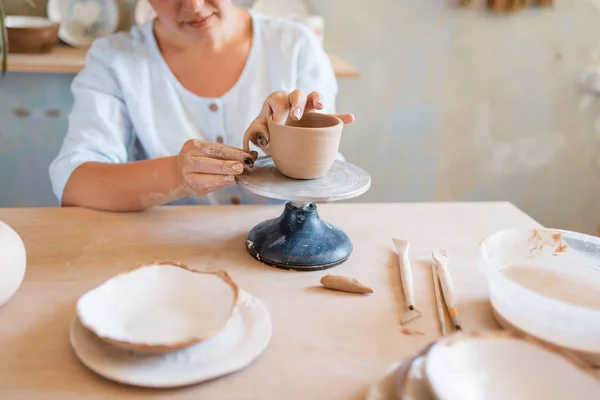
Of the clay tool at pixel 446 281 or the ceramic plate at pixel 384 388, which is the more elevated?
the ceramic plate at pixel 384 388

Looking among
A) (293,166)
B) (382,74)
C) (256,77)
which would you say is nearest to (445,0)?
(382,74)

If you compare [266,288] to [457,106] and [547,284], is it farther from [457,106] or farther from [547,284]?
[457,106]

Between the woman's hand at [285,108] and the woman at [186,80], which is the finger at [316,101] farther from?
the woman at [186,80]

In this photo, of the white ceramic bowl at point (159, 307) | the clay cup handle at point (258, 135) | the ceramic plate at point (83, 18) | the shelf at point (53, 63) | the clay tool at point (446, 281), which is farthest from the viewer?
the ceramic plate at point (83, 18)

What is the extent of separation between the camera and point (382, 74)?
6.88 feet

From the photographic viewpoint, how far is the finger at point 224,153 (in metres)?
0.94

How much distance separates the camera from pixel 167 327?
2.30 feet

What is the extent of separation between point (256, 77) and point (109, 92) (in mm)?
359

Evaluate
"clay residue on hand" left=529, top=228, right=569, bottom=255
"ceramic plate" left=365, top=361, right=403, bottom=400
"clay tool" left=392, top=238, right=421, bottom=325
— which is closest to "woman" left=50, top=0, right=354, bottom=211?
"clay tool" left=392, top=238, right=421, bottom=325

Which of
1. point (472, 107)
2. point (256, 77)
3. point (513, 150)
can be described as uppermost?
point (256, 77)

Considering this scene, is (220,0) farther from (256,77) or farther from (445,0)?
(445,0)

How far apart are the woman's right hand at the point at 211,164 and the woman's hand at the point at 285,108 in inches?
2.3

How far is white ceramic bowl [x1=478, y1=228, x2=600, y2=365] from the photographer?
66 centimetres

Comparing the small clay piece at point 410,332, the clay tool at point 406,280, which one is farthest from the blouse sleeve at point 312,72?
the small clay piece at point 410,332
